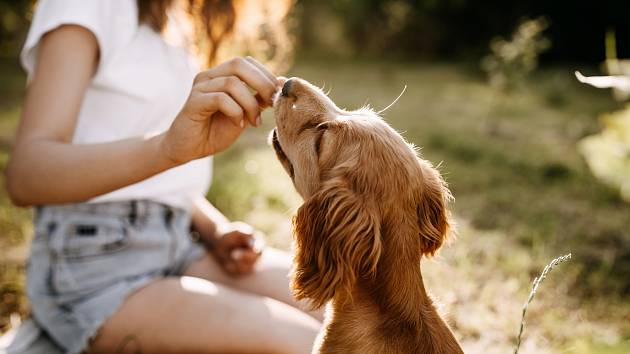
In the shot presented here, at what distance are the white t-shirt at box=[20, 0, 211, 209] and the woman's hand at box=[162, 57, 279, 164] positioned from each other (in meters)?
0.67

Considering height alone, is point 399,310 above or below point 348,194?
below

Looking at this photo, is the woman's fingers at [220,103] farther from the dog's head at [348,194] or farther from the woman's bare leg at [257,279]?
the woman's bare leg at [257,279]

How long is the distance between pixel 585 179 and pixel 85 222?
5.95 m

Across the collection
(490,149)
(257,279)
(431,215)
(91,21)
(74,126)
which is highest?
(91,21)

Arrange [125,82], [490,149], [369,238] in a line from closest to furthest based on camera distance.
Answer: [369,238], [125,82], [490,149]

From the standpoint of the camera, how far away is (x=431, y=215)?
215 centimetres

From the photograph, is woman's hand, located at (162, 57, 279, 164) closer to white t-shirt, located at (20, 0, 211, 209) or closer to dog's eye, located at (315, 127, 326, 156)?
dog's eye, located at (315, 127, 326, 156)

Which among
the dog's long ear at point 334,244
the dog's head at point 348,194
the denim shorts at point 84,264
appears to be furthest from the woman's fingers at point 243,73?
the denim shorts at point 84,264

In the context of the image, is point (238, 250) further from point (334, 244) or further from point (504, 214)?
point (504, 214)

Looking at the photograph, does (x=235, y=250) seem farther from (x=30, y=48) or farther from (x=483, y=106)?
(x=483, y=106)

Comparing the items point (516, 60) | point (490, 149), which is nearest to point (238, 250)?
point (490, 149)

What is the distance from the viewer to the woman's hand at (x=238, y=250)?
2.96 meters

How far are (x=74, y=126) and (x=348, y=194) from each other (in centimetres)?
132

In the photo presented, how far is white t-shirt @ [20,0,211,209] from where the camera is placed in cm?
250
